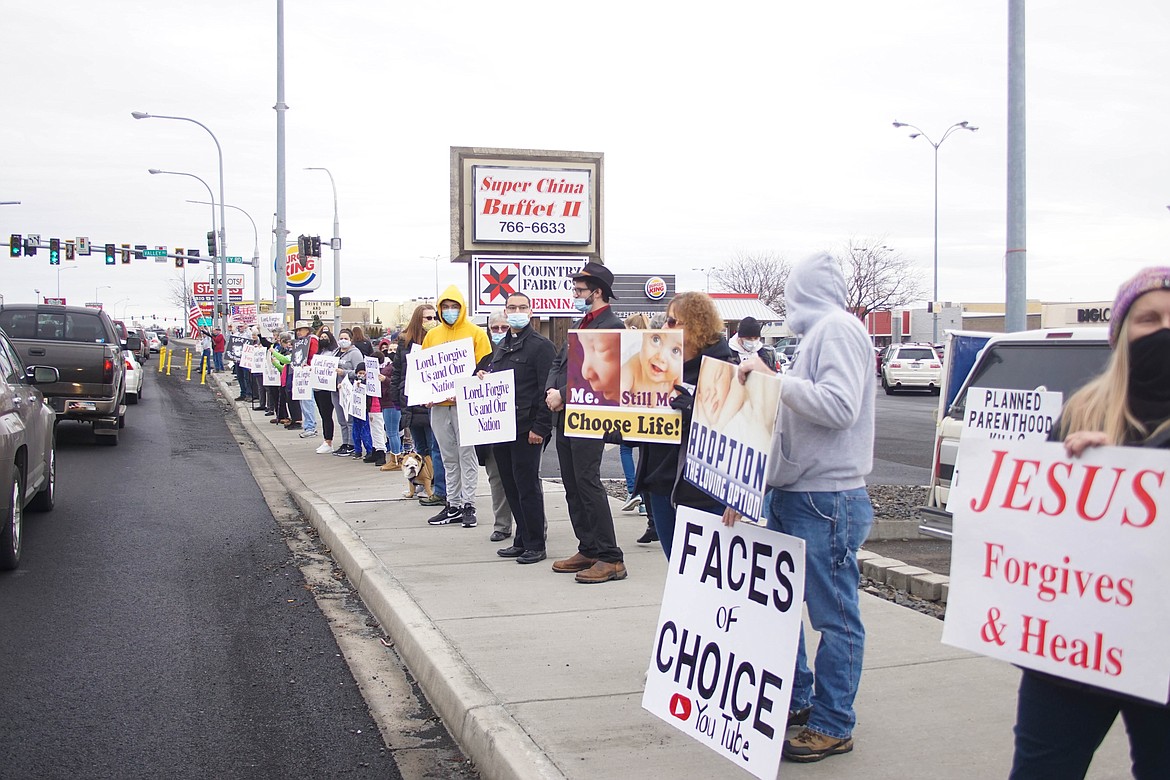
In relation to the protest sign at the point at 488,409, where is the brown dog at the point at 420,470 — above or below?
below

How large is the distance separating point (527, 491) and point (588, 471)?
848 millimetres

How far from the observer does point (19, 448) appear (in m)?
8.32

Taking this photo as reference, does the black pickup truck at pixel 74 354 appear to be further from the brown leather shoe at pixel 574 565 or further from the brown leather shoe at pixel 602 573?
the brown leather shoe at pixel 602 573

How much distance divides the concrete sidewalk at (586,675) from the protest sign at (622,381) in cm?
112

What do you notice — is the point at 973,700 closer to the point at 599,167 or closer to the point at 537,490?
the point at 537,490

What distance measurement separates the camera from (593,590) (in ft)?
23.5

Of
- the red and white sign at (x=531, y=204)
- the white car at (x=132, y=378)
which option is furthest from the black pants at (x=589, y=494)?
the white car at (x=132, y=378)

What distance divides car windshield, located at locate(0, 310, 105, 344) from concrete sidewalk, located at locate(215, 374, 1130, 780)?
36.8 ft

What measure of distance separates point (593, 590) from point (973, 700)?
110 inches

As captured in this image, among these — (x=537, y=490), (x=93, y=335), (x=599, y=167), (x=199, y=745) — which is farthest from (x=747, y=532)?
(x=93, y=335)

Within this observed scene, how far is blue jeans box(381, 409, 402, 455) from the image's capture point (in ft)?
43.8

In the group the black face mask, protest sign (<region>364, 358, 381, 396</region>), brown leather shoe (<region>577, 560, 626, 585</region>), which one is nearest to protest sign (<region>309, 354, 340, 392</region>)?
protest sign (<region>364, 358, 381, 396</region>)

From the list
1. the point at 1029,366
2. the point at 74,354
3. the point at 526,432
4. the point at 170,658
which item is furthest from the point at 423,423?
the point at 74,354

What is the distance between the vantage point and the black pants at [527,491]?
8.03 metres
